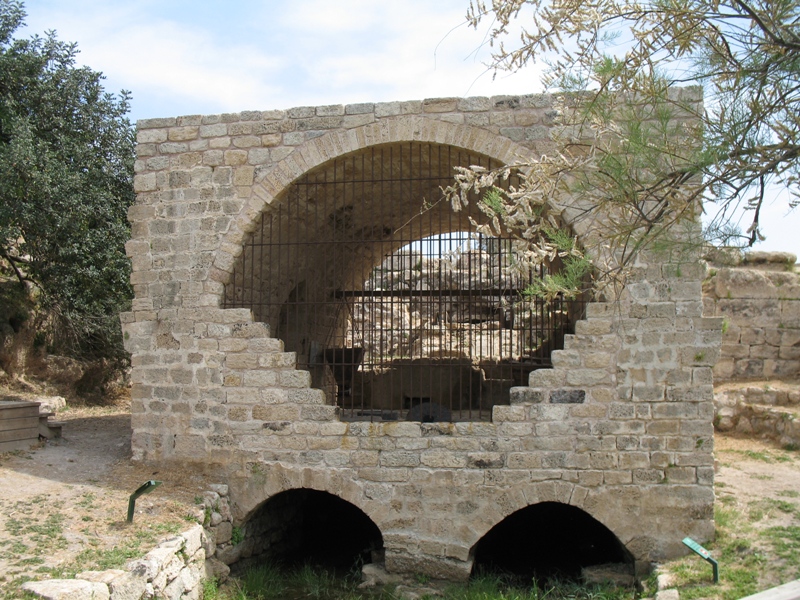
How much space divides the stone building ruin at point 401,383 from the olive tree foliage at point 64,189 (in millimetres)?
3257

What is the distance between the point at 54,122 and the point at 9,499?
653cm

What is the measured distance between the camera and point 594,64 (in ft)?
13.1

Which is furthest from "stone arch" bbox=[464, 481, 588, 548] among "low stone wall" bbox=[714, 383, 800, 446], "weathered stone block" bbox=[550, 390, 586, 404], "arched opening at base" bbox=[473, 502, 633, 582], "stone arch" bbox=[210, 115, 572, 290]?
"low stone wall" bbox=[714, 383, 800, 446]

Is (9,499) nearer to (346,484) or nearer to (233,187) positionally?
(346,484)

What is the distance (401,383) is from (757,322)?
6488 mm

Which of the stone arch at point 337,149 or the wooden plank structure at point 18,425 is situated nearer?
the stone arch at point 337,149

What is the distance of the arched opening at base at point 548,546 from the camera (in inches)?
271

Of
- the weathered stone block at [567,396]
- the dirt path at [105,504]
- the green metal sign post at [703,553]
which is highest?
the weathered stone block at [567,396]

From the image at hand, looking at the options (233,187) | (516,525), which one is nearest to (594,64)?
(233,187)

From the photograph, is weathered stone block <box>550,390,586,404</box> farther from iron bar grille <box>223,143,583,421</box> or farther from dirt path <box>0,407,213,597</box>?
dirt path <box>0,407,213,597</box>

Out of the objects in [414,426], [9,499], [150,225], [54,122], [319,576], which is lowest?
[319,576]

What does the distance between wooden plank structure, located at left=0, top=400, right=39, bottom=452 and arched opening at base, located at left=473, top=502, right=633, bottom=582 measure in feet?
15.6

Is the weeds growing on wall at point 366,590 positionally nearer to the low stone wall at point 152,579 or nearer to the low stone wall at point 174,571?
the low stone wall at point 174,571

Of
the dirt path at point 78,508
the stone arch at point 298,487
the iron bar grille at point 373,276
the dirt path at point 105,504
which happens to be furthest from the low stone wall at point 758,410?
the dirt path at point 78,508
